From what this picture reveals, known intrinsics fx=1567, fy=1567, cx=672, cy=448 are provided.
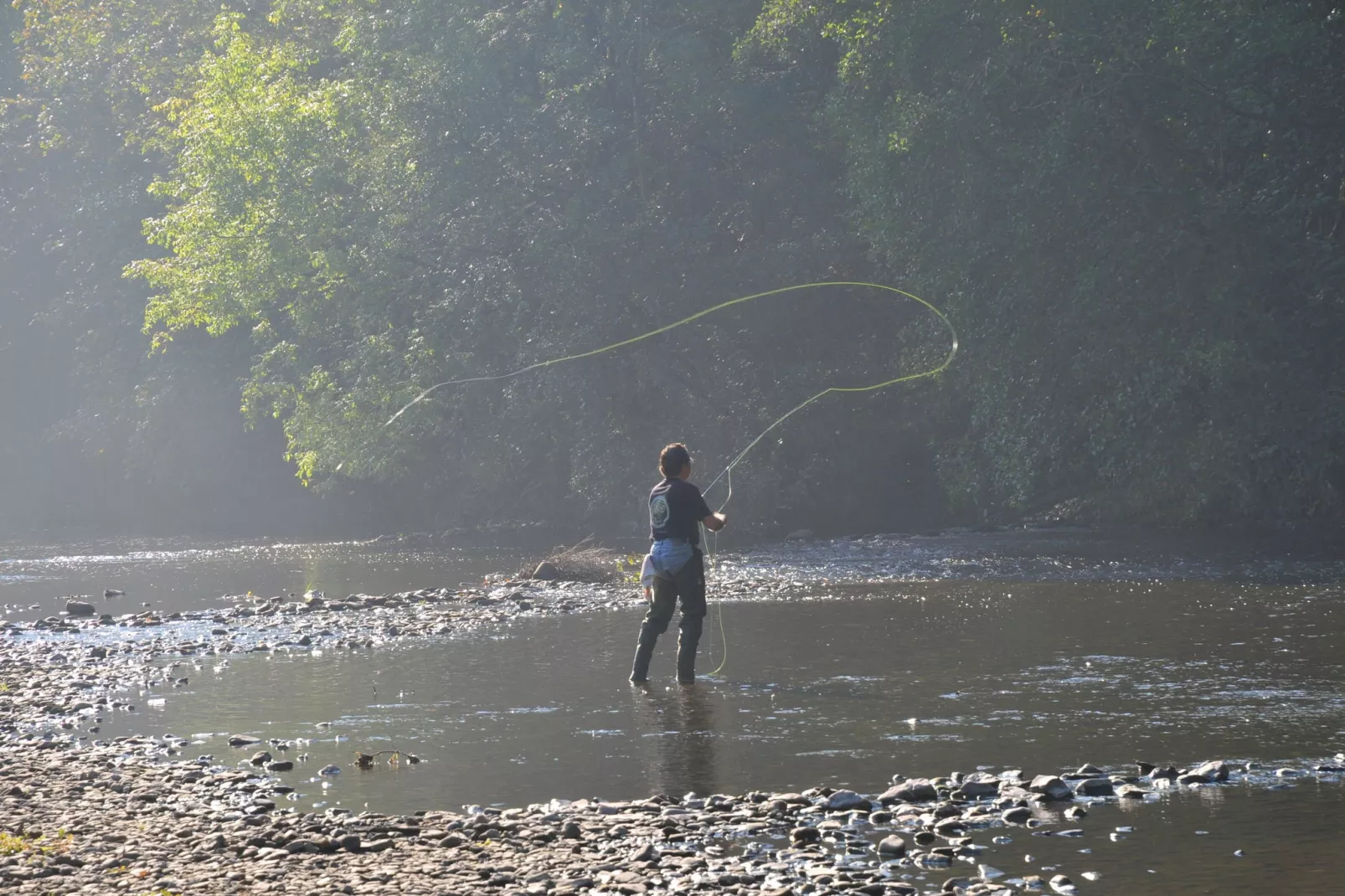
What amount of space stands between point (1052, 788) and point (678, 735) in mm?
2498

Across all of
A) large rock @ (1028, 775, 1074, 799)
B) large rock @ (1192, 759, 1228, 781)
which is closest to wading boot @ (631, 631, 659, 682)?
large rock @ (1028, 775, 1074, 799)

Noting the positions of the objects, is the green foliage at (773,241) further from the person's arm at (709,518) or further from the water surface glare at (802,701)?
the person's arm at (709,518)

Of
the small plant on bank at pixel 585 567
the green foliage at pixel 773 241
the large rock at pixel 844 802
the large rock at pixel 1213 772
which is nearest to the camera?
the large rock at pixel 844 802

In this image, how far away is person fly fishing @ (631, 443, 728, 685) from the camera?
10.7m

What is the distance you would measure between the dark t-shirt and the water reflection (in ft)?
3.52

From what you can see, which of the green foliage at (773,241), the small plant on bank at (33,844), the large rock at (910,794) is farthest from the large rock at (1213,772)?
the green foliage at (773,241)

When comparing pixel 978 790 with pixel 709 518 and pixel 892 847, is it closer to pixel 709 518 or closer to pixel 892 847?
pixel 892 847

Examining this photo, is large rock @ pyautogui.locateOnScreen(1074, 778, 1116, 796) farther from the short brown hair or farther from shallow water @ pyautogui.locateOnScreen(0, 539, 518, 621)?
shallow water @ pyautogui.locateOnScreen(0, 539, 518, 621)

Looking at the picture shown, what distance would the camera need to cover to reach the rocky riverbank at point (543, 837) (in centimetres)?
578

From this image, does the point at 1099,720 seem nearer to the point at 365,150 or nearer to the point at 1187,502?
the point at 1187,502

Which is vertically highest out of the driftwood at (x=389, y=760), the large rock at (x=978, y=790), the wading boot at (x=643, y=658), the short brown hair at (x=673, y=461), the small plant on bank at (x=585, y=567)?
the short brown hair at (x=673, y=461)

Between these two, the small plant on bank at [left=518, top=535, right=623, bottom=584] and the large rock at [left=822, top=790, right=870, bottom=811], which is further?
the small plant on bank at [left=518, top=535, right=623, bottom=584]

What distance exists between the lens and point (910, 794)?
6.90 meters

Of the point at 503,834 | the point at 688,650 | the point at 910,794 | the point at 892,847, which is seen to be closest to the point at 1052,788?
the point at 910,794
